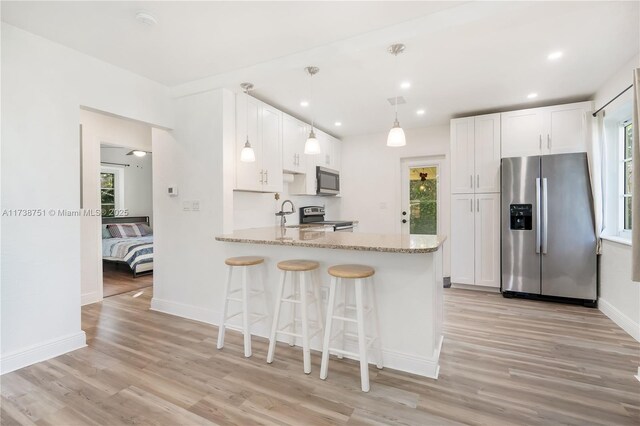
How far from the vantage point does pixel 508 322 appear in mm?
3033

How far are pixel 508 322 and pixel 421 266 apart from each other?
164cm

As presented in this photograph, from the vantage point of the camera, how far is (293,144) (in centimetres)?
419

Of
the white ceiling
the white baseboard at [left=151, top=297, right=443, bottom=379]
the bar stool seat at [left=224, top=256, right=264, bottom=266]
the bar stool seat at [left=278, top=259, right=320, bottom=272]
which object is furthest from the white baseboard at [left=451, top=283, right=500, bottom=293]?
the bar stool seat at [left=224, top=256, right=264, bottom=266]

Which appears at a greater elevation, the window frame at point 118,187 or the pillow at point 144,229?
the window frame at point 118,187

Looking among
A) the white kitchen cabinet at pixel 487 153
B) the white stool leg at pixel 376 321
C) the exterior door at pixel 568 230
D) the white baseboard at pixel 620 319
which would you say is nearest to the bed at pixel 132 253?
the white stool leg at pixel 376 321

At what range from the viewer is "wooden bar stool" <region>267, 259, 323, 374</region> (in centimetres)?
216

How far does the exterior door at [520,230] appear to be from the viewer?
12.1ft

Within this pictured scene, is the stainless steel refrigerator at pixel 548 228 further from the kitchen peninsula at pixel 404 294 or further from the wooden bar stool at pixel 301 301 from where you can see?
the wooden bar stool at pixel 301 301

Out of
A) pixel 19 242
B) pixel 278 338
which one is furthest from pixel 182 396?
pixel 19 242

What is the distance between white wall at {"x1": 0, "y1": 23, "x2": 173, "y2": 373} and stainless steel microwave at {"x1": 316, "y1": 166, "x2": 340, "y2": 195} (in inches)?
111

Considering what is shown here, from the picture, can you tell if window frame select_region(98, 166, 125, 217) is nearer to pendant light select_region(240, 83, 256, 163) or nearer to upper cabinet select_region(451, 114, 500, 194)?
pendant light select_region(240, 83, 256, 163)

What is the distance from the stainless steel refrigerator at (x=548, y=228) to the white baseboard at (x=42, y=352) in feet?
15.0

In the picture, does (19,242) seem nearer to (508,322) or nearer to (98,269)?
(98,269)

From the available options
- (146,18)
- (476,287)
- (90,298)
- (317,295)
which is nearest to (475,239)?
(476,287)
